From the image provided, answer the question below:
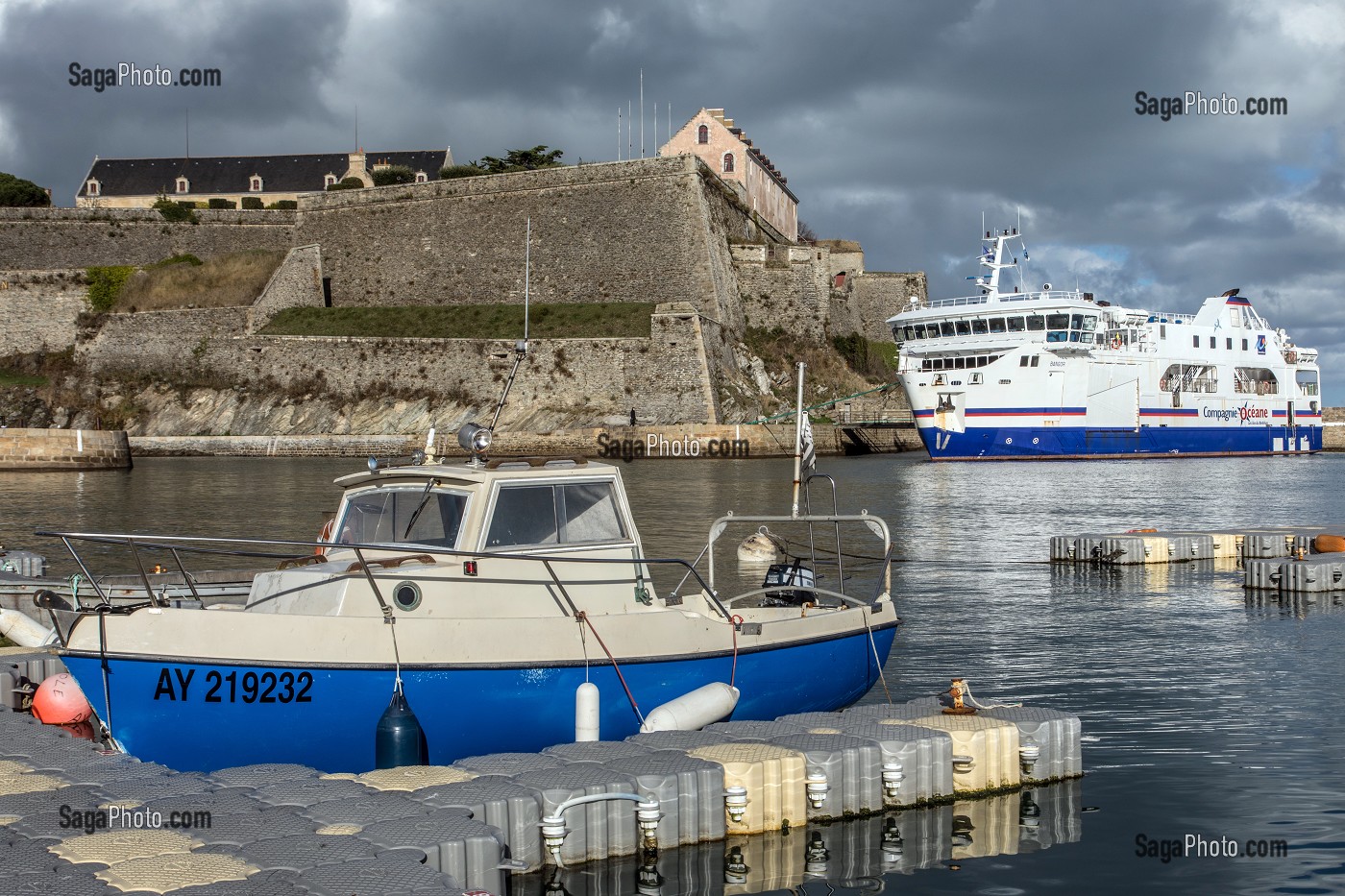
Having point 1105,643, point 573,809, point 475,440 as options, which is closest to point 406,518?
point 475,440

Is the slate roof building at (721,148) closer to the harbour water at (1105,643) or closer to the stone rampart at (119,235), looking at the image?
the stone rampart at (119,235)

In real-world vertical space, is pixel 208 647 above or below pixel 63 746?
above

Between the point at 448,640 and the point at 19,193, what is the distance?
71.2 m

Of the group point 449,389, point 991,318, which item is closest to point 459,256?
point 449,389

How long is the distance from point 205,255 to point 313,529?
152ft

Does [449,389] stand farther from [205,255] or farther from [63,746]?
[63,746]

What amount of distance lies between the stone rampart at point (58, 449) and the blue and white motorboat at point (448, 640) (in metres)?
39.9

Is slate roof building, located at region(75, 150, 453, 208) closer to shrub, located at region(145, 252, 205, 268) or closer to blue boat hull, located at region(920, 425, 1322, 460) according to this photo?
shrub, located at region(145, 252, 205, 268)

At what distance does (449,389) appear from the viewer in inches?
2285

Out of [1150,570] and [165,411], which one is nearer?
[1150,570]

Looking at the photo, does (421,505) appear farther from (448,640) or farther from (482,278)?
(482,278)

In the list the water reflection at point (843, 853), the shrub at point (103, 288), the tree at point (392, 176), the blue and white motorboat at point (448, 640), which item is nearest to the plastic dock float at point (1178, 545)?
the blue and white motorboat at point (448, 640)

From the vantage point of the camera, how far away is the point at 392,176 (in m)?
73.5

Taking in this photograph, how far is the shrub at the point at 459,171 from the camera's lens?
68.8 meters
